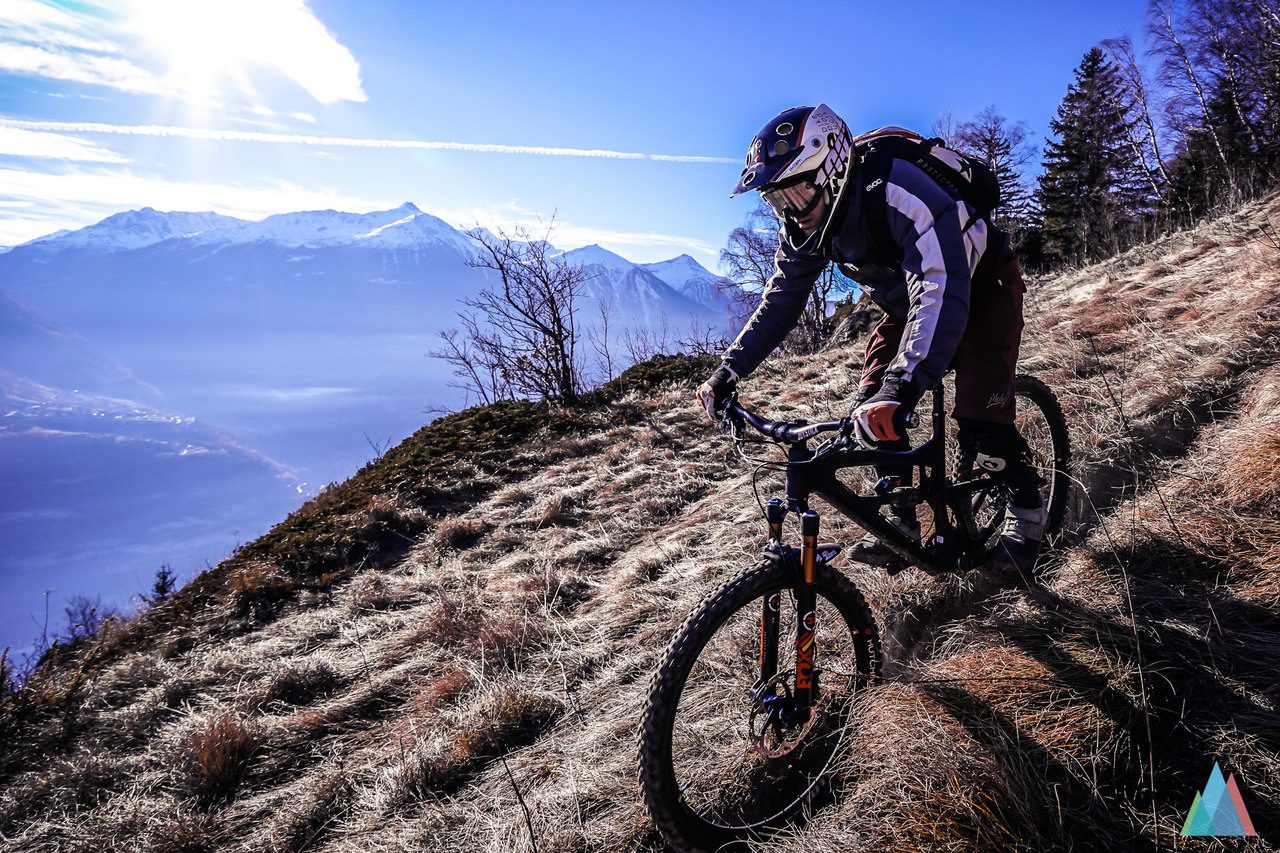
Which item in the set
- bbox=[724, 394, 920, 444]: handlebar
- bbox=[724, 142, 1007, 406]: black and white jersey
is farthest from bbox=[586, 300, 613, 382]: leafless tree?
bbox=[724, 394, 920, 444]: handlebar

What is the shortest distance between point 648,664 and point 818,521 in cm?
202

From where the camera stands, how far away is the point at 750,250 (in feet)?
99.2

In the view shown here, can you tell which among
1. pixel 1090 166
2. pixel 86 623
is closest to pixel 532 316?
pixel 86 623

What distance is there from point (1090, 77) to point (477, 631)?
39979mm

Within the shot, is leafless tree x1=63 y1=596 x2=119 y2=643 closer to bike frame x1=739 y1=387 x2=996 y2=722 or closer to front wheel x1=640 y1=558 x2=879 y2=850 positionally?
front wheel x1=640 y1=558 x2=879 y2=850

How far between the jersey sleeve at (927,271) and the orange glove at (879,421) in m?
0.18

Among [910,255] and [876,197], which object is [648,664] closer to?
[910,255]

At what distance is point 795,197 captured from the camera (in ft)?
9.14

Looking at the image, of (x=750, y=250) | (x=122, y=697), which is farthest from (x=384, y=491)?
(x=750, y=250)

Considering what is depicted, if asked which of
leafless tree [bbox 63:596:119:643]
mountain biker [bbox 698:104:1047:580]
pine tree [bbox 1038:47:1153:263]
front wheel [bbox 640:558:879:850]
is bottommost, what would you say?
leafless tree [bbox 63:596:119:643]

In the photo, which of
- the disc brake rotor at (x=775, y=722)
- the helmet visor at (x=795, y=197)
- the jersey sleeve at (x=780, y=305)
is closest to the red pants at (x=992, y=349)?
the jersey sleeve at (x=780, y=305)

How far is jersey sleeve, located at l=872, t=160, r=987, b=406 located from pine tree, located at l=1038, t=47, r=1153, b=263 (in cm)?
3096

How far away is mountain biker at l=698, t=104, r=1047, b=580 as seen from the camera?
8.15 ft

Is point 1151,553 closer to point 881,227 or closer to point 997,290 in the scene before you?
point 997,290
